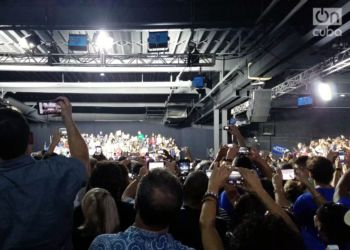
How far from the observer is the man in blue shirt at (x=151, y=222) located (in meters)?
1.58

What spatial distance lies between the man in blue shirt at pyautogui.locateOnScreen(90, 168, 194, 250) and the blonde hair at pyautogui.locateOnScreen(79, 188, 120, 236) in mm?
789

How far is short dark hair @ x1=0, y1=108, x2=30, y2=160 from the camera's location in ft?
5.83

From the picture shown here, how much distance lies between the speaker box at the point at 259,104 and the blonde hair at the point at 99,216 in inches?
389

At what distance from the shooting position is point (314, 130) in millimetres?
19578

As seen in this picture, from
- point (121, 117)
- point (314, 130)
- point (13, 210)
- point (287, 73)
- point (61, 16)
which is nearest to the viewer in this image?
point (13, 210)

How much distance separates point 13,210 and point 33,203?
86 millimetres

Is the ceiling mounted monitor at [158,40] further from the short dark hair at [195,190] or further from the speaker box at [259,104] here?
the short dark hair at [195,190]

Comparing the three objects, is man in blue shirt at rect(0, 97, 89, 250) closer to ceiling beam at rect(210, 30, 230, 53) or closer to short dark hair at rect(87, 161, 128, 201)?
short dark hair at rect(87, 161, 128, 201)

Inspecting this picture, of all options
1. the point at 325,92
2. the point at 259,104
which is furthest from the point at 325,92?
the point at 259,104

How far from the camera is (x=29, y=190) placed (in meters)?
1.78

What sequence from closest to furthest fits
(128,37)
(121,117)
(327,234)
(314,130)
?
1. (327,234)
2. (128,37)
3. (314,130)
4. (121,117)

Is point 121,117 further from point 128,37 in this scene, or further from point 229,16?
point 229,16

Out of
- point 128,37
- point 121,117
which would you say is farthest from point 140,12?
point 121,117

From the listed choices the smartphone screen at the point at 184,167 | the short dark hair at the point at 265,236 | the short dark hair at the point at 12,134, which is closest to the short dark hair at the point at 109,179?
the short dark hair at the point at 12,134
